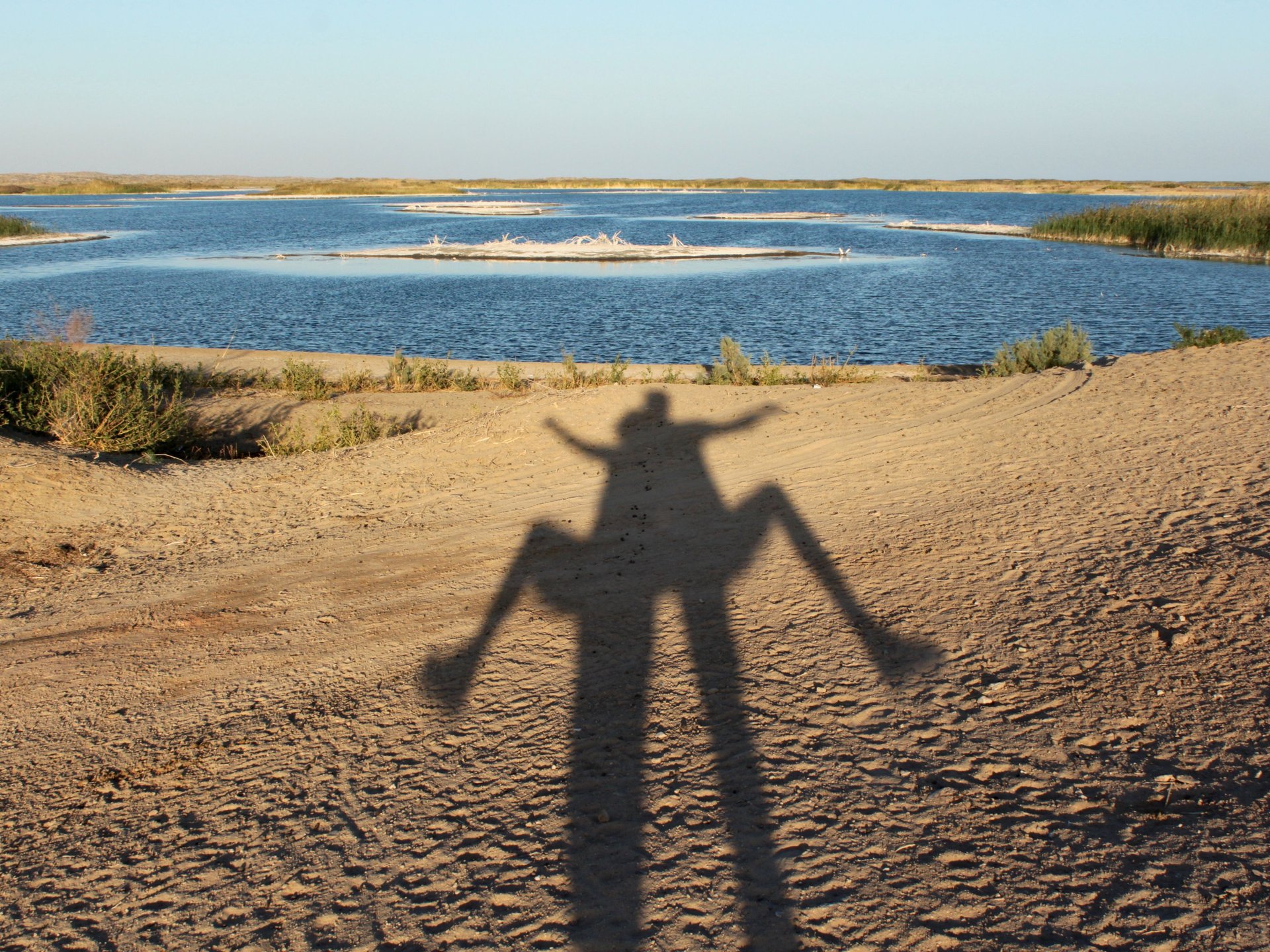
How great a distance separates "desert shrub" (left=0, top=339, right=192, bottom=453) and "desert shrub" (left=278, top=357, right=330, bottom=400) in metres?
2.36

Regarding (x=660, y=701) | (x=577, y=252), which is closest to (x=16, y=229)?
(x=577, y=252)

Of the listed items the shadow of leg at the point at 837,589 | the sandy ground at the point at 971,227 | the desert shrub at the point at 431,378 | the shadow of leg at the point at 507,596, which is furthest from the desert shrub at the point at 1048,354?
the sandy ground at the point at 971,227

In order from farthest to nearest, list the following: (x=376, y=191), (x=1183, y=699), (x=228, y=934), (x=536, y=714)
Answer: (x=376, y=191) < (x=536, y=714) < (x=1183, y=699) < (x=228, y=934)

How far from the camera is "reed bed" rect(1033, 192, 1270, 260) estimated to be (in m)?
40.2

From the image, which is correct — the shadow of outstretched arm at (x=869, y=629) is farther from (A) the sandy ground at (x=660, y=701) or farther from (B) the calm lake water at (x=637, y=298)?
(B) the calm lake water at (x=637, y=298)

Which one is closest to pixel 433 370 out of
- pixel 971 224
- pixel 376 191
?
pixel 971 224

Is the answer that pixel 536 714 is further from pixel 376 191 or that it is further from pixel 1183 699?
pixel 376 191

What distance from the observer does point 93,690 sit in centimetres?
507

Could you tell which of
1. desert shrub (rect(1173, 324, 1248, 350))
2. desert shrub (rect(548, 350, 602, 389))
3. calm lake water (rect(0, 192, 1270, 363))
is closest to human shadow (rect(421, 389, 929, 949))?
desert shrub (rect(548, 350, 602, 389))

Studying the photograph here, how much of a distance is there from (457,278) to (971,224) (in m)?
48.1

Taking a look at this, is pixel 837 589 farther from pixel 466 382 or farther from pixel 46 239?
pixel 46 239

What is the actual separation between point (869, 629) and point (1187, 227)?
46.8 m

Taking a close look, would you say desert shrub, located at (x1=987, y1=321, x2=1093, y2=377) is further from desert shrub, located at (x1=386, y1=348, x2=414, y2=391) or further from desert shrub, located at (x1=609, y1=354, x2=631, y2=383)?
desert shrub, located at (x1=386, y1=348, x2=414, y2=391)

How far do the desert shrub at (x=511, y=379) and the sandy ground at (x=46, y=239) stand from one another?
46.3m
